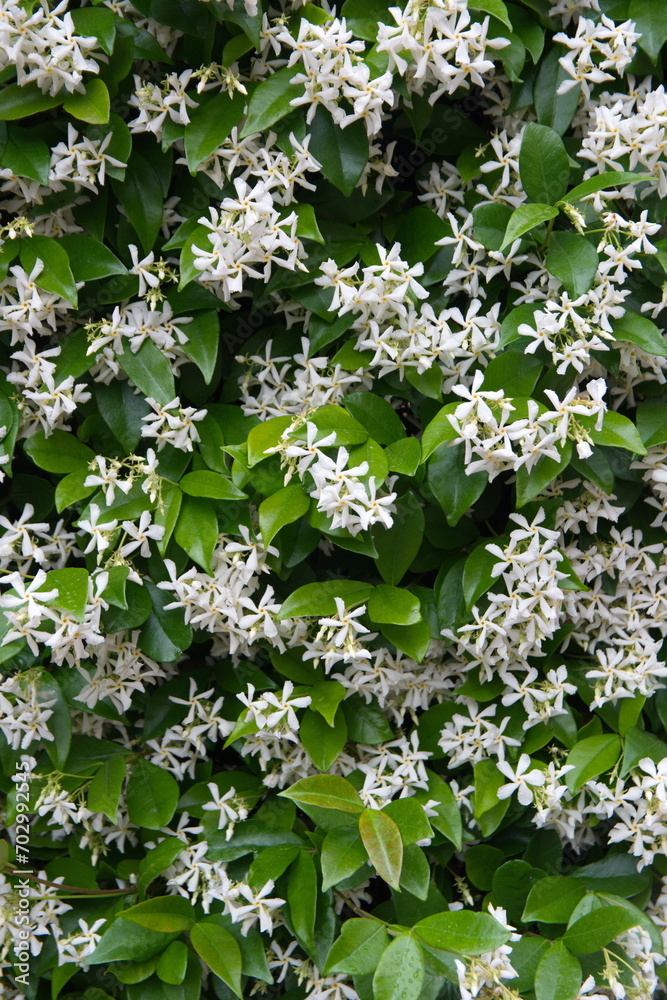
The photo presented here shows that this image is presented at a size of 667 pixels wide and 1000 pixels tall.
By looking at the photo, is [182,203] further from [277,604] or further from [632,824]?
[632,824]

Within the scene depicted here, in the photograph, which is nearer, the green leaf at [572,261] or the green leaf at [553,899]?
the green leaf at [572,261]

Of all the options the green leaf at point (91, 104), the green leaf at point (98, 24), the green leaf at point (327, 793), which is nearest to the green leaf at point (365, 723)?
the green leaf at point (327, 793)

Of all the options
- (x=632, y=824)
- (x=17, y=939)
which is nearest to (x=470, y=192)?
(x=632, y=824)

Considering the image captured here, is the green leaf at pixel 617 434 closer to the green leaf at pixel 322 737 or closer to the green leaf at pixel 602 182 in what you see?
the green leaf at pixel 602 182

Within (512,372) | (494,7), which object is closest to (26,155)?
(494,7)

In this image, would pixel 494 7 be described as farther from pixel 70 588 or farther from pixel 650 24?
pixel 70 588

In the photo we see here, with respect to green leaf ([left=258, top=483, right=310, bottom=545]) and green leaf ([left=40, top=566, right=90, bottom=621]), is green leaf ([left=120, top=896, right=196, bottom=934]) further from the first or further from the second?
green leaf ([left=258, top=483, right=310, bottom=545])

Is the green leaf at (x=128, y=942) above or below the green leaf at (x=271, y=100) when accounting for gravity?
below
